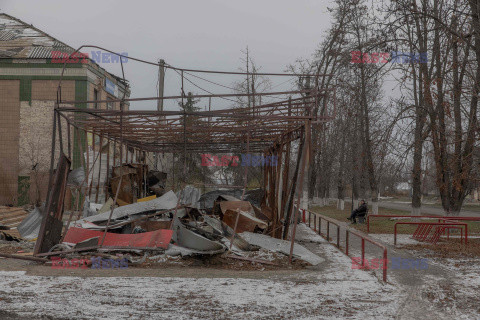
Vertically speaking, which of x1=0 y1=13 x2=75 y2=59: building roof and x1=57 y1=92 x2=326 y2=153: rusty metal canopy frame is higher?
x1=0 y1=13 x2=75 y2=59: building roof

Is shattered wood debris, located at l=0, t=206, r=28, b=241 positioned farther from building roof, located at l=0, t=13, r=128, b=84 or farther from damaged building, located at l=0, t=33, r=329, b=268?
building roof, located at l=0, t=13, r=128, b=84

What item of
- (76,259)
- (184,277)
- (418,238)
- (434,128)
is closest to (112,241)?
(76,259)

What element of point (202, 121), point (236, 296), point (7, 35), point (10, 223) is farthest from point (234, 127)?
point (7, 35)

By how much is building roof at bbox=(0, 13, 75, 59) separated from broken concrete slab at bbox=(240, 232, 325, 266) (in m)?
17.3

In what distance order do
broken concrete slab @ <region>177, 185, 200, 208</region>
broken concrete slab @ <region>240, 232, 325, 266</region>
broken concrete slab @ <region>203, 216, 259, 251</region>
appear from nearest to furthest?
broken concrete slab @ <region>240, 232, 325, 266</region> → broken concrete slab @ <region>203, 216, 259, 251</region> → broken concrete slab @ <region>177, 185, 200, 208</region>

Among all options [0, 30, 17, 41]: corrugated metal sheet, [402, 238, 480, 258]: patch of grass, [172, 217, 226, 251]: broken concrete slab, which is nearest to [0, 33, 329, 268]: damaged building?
[172, 217, 226, 251]: broken concrete slab

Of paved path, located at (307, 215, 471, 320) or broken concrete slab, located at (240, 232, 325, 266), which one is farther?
broken concrete slab, located at (240, 232, 325, 266)

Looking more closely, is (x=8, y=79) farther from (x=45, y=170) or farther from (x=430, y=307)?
(x=430, y=307)

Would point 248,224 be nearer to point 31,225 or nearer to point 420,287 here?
point 420,287

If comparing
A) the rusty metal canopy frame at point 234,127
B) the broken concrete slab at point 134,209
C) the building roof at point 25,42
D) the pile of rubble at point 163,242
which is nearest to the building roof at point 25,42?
the building roof at point 25,42

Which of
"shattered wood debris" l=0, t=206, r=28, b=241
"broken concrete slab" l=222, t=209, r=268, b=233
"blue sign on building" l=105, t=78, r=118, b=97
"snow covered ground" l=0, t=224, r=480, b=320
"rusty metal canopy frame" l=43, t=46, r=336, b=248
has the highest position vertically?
"blue sign on building" l=105, t=78, r=118, b=97

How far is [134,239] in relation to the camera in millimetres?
10492

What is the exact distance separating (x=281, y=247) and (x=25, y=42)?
20539 millimetres

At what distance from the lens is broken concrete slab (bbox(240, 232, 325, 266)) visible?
10.1 metres
